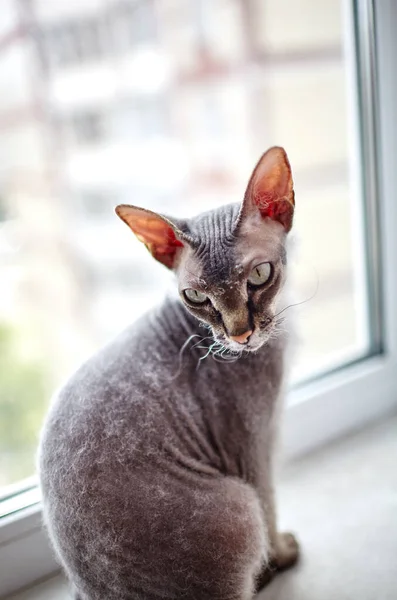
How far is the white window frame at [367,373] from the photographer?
0.91 metres

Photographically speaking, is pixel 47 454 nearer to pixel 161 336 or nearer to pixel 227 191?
pixel 161 336

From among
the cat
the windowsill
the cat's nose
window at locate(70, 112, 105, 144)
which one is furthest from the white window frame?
window at locate(70, 112, 105, 144)

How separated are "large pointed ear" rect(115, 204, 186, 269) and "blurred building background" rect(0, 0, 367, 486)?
340 millimetres

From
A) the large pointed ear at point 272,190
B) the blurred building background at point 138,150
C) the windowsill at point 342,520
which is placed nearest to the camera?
the large pointed ear at point 272,190

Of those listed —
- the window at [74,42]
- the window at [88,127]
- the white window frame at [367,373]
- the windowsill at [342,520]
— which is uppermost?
the window at [74,42]

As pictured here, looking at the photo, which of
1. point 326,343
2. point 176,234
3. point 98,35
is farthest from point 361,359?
point 98,35

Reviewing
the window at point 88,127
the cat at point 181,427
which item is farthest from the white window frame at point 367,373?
the window at point 88,127

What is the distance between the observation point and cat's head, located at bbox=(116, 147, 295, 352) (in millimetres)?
692

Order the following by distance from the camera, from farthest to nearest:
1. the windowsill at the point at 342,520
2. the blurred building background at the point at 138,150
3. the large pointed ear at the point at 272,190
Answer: the blurred building background at the point at 138,150 → the windowsill at the point at 342,520 → the large pointed ear at the point at 272,190

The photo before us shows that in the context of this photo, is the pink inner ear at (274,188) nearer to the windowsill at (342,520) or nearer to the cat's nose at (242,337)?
the cat's nose at (242,337)

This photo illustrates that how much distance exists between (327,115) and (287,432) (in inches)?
26.3

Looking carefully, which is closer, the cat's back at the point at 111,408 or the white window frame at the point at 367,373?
the cat's back at the point at 111,408

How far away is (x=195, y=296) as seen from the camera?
727mm

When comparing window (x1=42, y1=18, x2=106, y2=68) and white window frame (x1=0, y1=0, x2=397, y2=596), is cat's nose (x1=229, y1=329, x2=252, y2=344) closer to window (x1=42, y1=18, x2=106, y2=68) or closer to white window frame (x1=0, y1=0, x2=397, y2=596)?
white window frame (x1=0, y1=0, x2=397, y2=596)
